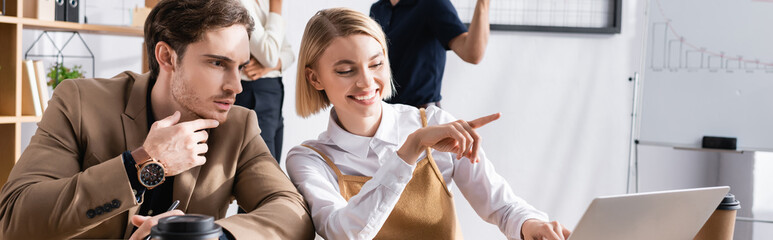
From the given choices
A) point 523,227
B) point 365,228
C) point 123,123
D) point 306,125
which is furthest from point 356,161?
point 306,125

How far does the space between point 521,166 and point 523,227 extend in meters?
2.29

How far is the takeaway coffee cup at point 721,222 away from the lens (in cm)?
121

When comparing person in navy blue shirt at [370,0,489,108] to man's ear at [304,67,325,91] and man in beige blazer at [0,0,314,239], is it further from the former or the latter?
man in beige blazer at [0,0,314,239]

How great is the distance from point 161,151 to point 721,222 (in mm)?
963

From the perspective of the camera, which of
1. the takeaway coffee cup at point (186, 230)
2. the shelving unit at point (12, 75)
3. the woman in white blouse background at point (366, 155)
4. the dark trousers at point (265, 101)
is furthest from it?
the dark trousers at point (265, 101)

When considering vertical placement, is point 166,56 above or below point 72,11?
below

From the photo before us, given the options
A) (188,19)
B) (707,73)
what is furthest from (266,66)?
(707,73)

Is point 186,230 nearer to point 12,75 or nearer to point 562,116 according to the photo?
point 12,75

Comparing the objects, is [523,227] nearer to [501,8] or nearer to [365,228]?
[365,228]

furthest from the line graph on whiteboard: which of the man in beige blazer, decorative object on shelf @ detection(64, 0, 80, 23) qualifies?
decorative object on shelf @ detection(64, 0, 80, 23)

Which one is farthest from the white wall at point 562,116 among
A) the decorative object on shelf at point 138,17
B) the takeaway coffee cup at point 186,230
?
the takeaway coffee cup at point 186,230

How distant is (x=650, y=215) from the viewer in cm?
106

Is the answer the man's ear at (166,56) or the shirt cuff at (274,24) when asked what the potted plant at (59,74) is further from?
the man's ear at (166,56)

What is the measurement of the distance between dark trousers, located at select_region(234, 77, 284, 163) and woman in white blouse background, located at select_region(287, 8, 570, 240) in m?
0.97
